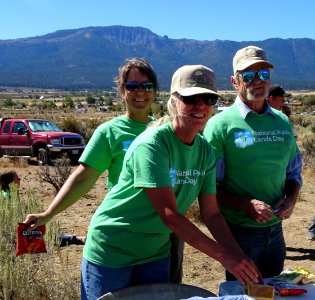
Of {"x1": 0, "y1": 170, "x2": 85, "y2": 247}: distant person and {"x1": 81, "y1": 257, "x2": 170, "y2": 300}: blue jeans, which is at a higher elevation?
{"x1": 81, "y1": 257, "x2": 170, "y2": 300}: blue jeans

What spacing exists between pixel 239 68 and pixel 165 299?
1.39 m

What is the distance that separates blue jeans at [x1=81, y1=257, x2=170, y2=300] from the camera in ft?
8.66

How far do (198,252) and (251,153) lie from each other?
3695 millimetres

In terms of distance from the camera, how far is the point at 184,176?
256 centimetres

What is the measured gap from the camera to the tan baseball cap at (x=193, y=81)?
245 centimetres

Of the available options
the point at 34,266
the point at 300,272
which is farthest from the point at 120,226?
the point at 34,266

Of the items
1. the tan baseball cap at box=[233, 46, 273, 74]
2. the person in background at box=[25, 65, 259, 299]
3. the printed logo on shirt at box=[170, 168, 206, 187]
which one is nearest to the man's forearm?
the person in background at box=[25, 65, 259, 299]

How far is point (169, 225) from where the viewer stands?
236cm

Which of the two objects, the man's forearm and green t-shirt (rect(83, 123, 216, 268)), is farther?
the man's forearm

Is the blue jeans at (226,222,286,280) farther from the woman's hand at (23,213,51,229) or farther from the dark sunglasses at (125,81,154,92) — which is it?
the woman's hand at (23,213,51,229)

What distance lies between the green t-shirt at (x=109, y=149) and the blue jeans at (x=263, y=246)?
76cm

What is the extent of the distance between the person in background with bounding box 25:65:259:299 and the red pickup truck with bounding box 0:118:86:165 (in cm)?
1365

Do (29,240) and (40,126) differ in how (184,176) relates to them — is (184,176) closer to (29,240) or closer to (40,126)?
(29,240)

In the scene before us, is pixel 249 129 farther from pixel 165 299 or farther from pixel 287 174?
pixel 165 299
